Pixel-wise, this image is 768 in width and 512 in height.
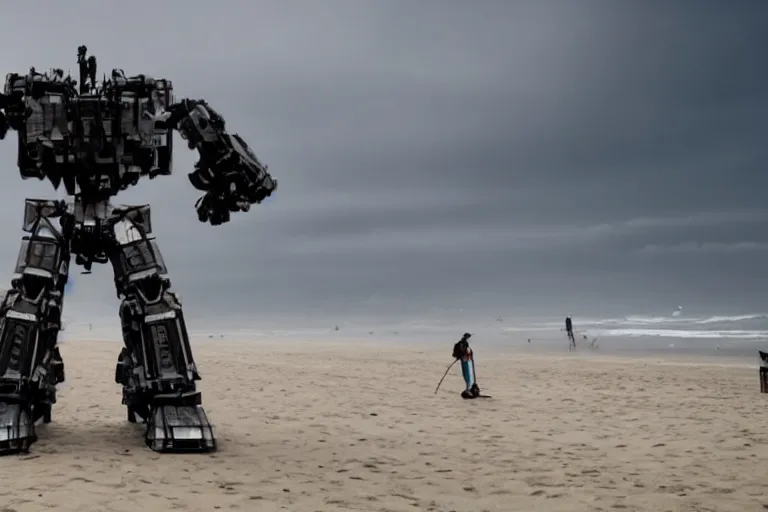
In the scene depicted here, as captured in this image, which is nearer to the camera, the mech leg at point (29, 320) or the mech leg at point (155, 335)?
the mech leg at point (29, 320)

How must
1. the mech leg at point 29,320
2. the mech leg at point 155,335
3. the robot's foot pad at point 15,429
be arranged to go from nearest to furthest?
the robot's foot pad at point 15,429 < the mech leg at point 29,320 < the mech leg at point 155,335

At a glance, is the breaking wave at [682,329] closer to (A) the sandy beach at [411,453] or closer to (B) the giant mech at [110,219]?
(A) the sandy beach at [411,453]

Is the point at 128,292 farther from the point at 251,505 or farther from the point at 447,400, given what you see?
the point at 447,400

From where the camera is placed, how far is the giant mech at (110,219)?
6180 millimetres

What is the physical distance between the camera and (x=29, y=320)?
20.2 feet

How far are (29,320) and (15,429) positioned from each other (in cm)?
99

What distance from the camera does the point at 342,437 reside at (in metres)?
7.73

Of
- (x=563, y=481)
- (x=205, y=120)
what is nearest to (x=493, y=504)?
(x=563, y=481)

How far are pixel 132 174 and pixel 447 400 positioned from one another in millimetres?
7261

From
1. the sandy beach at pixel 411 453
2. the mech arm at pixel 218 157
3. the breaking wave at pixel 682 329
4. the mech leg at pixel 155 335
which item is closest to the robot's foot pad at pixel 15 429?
the sandy beach at pixel 411 453

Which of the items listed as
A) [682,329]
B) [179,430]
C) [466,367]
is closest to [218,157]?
[179,430]

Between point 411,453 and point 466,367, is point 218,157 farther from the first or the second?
point 466,367

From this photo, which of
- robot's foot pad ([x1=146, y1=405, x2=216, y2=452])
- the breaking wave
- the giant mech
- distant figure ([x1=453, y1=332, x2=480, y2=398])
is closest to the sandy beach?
robot's foot pad ([x1=146, y1=405, x2=216, y2=452])

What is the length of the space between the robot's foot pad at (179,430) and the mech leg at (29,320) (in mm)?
1110
